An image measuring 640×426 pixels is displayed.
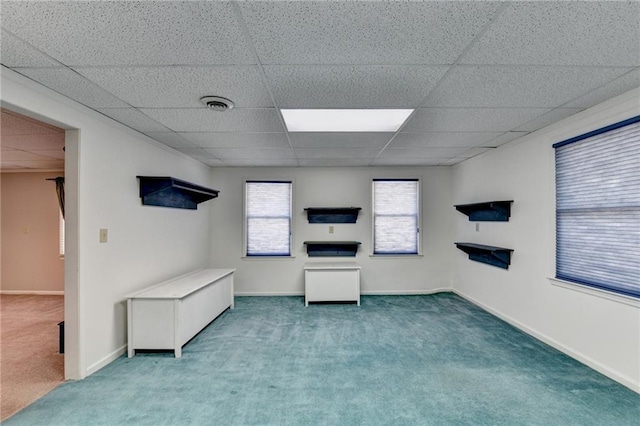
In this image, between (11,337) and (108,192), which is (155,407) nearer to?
(108,192)

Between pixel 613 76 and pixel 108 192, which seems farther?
pixel 108 192

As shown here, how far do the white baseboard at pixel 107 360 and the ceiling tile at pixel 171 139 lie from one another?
93.9 inches

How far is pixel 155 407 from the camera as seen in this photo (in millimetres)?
2107

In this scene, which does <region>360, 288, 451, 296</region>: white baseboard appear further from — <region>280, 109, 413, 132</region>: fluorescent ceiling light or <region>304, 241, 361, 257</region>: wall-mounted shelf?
<region>280, 109, 413, 132</region>: fluorescent ceiling light

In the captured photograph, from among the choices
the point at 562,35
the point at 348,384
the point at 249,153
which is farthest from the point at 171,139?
the point at 562,35

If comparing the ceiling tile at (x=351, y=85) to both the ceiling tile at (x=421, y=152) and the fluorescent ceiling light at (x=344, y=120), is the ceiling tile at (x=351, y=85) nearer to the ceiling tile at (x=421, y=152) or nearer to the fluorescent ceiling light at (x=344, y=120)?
the fluorescent ceiling light at (x=344, y=120)

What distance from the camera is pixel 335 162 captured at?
4.96 metres

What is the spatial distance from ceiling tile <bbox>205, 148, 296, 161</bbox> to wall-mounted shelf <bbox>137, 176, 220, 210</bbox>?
1.98 feet

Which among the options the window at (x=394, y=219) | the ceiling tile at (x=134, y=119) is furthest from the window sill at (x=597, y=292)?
the ceiling tile at (x=134, y=119)

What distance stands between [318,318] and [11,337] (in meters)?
3.79

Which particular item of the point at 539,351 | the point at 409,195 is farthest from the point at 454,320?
the point at 409,195

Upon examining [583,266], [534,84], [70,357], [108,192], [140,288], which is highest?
[534,84]

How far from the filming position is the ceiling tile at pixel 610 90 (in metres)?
2.03

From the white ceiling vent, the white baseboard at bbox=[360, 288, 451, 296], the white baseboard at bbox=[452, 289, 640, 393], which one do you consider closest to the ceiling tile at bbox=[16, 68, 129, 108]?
the white ceiling vent
